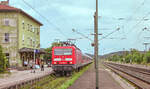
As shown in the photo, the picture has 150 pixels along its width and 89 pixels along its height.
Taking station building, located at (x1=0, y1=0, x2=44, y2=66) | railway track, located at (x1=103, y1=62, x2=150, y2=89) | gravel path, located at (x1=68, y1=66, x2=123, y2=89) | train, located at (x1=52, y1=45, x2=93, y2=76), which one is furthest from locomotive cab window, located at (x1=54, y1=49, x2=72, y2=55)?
station building, located at (x1=0, y1=0, x2=44, y2=66)

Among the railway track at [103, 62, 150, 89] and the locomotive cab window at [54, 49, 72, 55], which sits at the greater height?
the locomotive cab window at [54, 49, 72, 55]

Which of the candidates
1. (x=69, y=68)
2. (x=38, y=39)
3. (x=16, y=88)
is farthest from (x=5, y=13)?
(x=16, y=88)

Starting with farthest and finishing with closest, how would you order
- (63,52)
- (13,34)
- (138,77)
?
(13,34)
(138,77)
(63,52)

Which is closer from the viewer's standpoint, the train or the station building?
the train

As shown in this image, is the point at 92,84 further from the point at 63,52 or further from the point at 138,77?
the point at 138,77

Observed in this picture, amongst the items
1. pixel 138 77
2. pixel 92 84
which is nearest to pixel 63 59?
pixel 92 84

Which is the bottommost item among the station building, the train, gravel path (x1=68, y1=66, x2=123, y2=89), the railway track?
the railway track

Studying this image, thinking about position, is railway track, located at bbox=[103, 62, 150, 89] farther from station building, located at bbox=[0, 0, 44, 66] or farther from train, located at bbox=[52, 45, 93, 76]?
station building, located at bbox=[0, 0, 44, 66]

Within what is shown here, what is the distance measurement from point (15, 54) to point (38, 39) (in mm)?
13256

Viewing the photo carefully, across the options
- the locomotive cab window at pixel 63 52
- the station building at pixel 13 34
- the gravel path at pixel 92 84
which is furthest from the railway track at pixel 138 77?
the station building at pixel 13 34

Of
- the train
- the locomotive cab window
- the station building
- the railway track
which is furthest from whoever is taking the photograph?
the station building

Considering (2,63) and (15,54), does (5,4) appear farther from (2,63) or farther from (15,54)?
(2,63)

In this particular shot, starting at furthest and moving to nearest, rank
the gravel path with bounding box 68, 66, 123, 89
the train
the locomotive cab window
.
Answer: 1. the locomotive cab window
2. the train
3. the gravel path with bounding box 68, 66, 123, 89

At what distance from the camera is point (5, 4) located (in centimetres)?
4031
